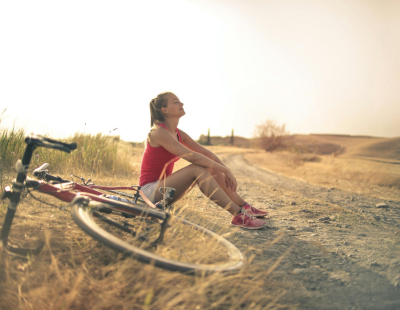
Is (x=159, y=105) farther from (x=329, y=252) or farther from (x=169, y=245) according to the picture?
(x=329, y=252)

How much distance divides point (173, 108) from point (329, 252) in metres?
2.22

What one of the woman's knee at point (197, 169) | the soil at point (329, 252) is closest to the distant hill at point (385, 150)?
the soil at point (329, 252)

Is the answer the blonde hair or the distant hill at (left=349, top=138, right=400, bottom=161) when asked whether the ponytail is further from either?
the distant hill at (left=349, top=138, right=400, bottom=161)

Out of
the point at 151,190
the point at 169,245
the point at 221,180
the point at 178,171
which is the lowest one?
the point at 169,245

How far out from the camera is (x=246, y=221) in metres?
3.15

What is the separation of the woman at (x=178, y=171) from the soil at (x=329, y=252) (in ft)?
1.14

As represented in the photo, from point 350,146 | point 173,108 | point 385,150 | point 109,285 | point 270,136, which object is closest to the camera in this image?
point 109,285

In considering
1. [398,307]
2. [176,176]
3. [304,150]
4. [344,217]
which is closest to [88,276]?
[176,176]

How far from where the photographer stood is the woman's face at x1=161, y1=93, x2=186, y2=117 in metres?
3.12

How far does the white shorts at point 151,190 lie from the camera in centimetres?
282

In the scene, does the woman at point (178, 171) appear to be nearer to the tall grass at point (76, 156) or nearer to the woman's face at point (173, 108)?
the woman's face at point (173, 108)

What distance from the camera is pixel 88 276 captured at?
5.03 feet

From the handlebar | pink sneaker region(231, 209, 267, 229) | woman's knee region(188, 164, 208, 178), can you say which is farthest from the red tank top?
the handlebar

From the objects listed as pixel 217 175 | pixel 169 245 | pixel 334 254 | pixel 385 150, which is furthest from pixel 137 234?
pixel 385 150
